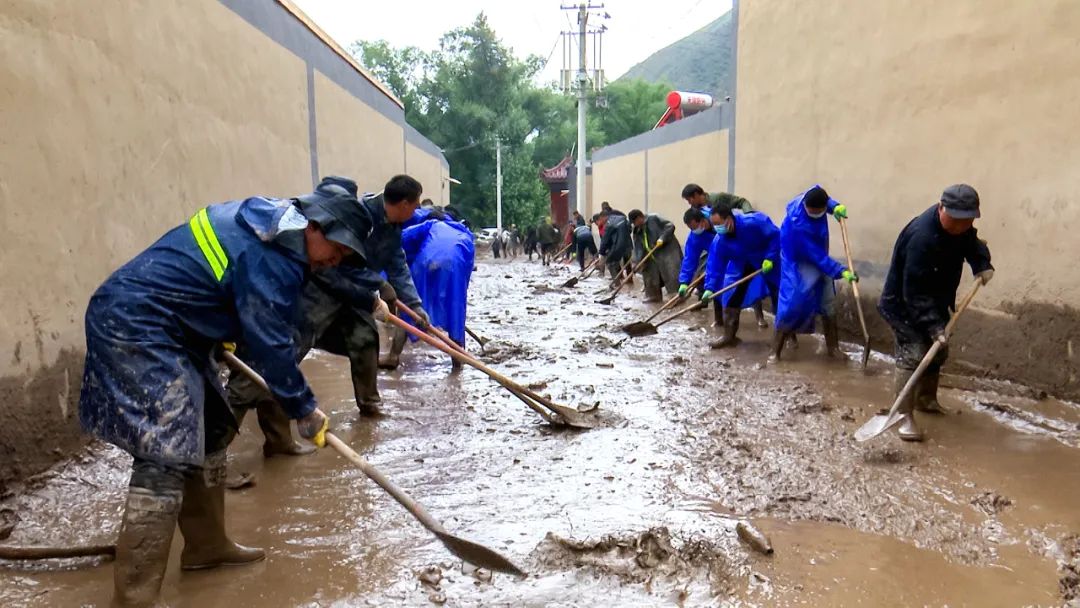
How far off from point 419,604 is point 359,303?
6.75 feet

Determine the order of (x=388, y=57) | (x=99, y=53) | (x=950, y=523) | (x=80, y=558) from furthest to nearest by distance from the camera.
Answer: (x=388, y=57) < (x=99, y=53) < (x=950, y=523) < (x=80, y=558)

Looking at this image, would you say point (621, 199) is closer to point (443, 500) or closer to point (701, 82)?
point (443, 500)

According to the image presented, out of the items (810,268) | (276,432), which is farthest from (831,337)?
(276,432)

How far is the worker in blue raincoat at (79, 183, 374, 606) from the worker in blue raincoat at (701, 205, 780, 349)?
16.0 ft

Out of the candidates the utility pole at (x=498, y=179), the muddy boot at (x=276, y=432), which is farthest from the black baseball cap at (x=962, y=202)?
the utility pole at (x=498, y=179)

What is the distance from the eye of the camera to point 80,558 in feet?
8.34

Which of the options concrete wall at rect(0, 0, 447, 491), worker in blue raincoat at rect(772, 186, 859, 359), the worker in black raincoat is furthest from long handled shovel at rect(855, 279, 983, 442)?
the worker in black raincoat

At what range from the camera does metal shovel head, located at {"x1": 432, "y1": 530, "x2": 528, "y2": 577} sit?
237 centimetres

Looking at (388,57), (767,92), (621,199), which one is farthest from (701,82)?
(767,92)

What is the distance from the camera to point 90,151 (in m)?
3.74

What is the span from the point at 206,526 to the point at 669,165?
39.9 ft

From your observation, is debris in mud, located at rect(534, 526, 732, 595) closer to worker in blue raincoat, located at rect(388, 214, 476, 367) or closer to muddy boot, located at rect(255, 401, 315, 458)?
muddy boot, located at rect(255, 401, 315, 458)

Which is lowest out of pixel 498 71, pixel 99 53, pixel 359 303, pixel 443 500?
pixel 443 500

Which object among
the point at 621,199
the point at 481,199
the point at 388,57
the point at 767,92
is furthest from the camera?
the point at 388,57
